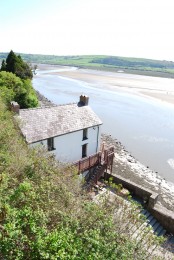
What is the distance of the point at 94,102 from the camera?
184 ft

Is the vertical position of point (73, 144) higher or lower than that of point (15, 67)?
lower

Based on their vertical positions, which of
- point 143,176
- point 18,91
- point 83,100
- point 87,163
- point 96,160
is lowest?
point 143,176

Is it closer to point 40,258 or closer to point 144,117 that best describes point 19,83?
point 144,117

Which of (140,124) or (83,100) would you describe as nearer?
(83,100)

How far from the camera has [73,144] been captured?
20984 millimetres

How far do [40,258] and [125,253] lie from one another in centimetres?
277

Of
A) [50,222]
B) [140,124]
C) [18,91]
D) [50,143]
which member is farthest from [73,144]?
[140,124]

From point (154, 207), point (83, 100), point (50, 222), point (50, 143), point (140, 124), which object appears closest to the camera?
point (50, 222)

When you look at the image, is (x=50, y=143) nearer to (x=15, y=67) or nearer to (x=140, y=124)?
(x=140, y=124)

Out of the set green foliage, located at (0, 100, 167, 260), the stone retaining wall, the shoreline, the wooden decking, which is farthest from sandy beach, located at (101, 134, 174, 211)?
green foliage, located at (0, 100, 167, 260)

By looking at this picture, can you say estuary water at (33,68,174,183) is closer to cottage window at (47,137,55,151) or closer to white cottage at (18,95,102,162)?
white cottage at (18,95,102,162)

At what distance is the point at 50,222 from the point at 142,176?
19.8 m

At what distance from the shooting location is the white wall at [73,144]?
19.9 metres

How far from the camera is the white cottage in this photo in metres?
18.8
